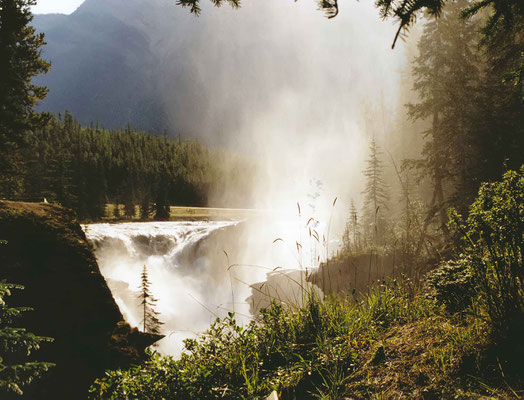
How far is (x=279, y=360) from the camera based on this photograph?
2.89 m

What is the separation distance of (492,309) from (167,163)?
97245 millimetres

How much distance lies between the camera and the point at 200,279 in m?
25.8

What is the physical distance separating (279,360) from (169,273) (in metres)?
23.9

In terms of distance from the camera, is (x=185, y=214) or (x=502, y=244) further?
(x=185, y=214)

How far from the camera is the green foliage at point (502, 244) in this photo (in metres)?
2.12

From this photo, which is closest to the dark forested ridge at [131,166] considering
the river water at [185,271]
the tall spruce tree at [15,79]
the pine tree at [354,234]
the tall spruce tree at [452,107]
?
the river water at [185,271]

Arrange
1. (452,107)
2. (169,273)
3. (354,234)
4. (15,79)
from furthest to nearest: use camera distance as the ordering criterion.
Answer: (169,273), (452,107), (354,234), (15,79)

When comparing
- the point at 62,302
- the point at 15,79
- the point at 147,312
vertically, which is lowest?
the point at 147,312

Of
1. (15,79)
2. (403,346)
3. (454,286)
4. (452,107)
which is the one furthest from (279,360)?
(452,107)

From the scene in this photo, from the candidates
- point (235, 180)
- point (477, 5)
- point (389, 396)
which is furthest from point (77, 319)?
point (235, 180)

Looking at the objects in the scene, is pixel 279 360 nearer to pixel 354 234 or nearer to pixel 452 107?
pixel 354 234

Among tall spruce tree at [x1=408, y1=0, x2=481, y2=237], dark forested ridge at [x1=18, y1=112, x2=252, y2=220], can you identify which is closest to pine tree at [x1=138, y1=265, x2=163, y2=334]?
tall spruce tree at [x1=408, y1=0, x2=481, y2=237]

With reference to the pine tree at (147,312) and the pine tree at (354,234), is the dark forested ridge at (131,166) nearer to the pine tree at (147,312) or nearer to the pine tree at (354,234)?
the pine tree at (354,234)

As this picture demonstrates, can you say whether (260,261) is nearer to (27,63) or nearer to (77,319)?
(27,63)
